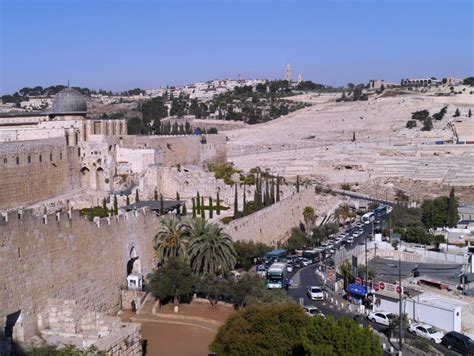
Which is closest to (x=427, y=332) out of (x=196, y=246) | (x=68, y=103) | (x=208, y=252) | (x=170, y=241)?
(x=208, y=252)

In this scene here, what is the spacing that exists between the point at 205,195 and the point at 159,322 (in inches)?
647

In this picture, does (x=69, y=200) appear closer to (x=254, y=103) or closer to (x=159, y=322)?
(x=159, y=322)

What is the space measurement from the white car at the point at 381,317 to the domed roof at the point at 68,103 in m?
21.3

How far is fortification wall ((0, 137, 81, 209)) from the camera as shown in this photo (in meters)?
26.1

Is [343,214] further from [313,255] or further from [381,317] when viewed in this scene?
[381,317]

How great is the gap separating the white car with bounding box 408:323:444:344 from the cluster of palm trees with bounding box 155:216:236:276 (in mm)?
4933

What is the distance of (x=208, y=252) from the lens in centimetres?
1856

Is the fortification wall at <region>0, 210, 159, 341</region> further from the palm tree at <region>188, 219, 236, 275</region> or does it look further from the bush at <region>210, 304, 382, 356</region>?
the bush at <region>210, 304, 382, 356</region>

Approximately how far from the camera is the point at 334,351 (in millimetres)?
10797

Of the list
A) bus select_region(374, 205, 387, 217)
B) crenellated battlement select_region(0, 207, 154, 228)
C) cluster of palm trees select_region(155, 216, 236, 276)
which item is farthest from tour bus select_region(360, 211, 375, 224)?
crenellated battlement select_region(0, 207, 154, 228)

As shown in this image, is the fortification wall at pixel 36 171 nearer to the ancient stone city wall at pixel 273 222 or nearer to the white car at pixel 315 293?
the ancient stone city wall at pixel 273 222

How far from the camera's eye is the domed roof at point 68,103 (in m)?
34.9

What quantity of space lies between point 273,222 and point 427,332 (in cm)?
1091

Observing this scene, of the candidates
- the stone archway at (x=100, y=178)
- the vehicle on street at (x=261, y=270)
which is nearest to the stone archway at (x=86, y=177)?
the stone archway at (x=100, y=178)
